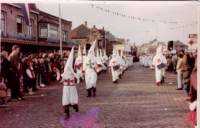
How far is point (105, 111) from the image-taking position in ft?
40.3

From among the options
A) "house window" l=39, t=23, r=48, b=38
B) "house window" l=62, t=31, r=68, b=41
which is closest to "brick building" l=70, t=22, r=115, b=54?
"house window" l=62, t=31, r=68, b=41

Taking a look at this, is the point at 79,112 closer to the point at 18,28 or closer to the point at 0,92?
the point at 0,92

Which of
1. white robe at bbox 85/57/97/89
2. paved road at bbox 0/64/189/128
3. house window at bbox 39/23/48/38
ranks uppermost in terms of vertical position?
house window at bbox 39/23/48/38

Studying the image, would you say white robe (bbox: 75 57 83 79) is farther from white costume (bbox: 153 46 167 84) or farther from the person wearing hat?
white costume (bbox: 153 46 167 84)

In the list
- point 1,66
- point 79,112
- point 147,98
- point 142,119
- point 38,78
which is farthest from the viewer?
point 38,78

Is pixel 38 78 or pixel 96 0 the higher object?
pixel 96 0

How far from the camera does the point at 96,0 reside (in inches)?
326

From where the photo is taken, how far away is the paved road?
10461 mm

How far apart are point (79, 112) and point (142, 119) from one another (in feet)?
6.22

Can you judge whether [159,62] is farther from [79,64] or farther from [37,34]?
[37,34]

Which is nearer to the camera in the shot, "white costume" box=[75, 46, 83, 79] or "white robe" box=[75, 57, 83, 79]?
"white costume" box=[75, 46, 83, 79]

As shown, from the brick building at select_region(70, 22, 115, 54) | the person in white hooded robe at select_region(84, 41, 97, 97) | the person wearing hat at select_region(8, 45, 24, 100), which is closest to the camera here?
the brick building at select_region(70, 22, 115, 54)

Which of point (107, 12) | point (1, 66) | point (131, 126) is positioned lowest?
point (131, 126)

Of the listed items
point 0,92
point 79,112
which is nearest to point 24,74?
point 0,92
